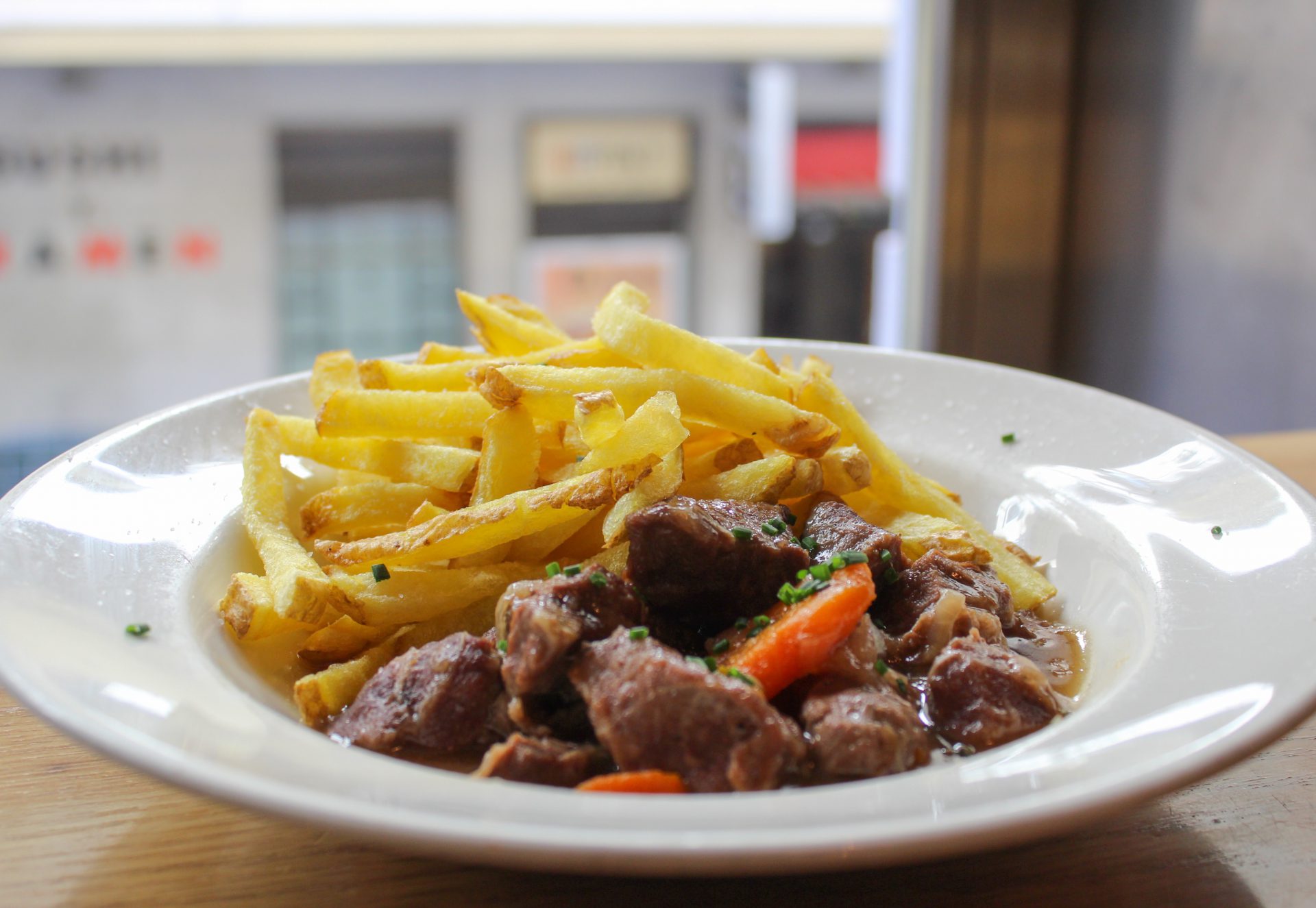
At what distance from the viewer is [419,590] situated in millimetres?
1576

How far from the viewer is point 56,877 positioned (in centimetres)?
120

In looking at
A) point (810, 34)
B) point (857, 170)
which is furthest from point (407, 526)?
point (857, 170)

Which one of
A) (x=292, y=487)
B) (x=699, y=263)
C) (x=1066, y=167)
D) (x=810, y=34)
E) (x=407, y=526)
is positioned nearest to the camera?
(x=407, y=526)

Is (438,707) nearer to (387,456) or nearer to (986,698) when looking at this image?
(387,456)

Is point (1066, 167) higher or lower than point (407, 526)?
higher

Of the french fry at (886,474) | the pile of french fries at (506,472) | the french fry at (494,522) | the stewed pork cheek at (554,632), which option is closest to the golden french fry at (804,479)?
the pile of french fries at (506,472)

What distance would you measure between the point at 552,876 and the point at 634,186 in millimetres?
4541

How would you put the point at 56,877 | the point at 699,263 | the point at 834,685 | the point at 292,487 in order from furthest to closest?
the point at 699,263 < the point at 292,487 < the point at 834,685 < the point at 56,877

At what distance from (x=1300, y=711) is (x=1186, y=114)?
3.78 meters

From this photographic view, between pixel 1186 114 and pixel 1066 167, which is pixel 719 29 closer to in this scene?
pixel 1066 167

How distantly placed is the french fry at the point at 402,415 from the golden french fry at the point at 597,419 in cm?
25

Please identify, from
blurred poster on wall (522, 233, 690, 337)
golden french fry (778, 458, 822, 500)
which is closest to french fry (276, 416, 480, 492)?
golden french fry (778, 458, 822, 500)

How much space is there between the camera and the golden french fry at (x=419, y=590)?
61.4 inches

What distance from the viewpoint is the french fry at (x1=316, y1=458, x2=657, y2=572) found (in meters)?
1.53
